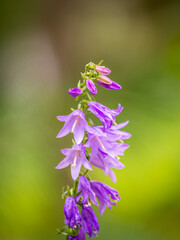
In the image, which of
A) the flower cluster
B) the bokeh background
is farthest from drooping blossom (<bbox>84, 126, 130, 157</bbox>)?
the bokeh background

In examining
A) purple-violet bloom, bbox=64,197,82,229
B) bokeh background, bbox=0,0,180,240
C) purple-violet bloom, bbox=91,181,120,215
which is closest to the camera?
purple-violet bloom, bbox=64,197,82,229

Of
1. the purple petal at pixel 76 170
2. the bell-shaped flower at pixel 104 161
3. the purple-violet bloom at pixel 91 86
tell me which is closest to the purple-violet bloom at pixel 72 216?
the purple petal at pixel 76 170

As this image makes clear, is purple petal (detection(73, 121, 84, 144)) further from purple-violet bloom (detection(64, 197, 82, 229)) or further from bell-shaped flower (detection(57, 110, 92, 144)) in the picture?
purple-violet bloom (detection(64, 197, 82, 229))

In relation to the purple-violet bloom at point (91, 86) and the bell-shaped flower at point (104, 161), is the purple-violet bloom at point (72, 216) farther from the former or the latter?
the purple-violet bloom at point (91, 86)

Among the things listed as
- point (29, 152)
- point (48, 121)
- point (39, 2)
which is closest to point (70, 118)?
point (29, 152)

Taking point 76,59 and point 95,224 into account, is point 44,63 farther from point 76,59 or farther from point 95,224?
point 95,224

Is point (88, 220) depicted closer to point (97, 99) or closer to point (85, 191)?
point (85, 191)

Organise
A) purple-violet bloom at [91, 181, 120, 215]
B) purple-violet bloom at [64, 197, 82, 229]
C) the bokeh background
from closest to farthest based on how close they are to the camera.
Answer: purple-violet bloom at [64, 197, 82, 229], purple-violet bloom at [91, 181, 120, 215], the bokeh background

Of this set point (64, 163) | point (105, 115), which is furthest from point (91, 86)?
point (64, 163)
